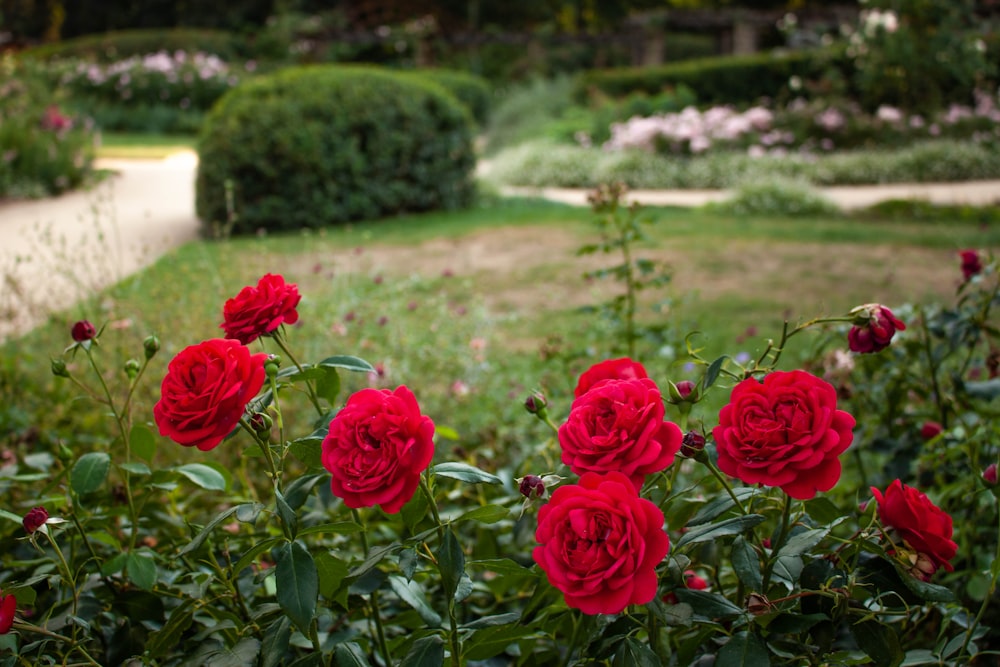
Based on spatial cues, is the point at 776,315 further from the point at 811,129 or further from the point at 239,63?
the point at 239,63

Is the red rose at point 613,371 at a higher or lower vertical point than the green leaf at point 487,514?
higher

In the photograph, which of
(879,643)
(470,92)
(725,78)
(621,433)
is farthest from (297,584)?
(470,92)

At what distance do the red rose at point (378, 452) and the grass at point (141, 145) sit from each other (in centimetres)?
1083

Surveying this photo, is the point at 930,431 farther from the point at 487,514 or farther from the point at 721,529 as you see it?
the point at 487,514

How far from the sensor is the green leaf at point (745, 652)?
38.7 inches

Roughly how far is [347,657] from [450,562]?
0.70 feet

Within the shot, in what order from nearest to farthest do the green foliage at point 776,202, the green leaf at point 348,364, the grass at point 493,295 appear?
1. the green leaf at point 348,364
2. the grass at point 493,295
3. the green foliage at point 776,202

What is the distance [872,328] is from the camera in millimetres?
1084

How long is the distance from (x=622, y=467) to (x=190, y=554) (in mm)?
675

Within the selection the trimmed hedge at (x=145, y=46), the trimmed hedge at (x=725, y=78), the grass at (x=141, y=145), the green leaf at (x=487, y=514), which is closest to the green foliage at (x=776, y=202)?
the trimmed hedge at (x=725, y=78)

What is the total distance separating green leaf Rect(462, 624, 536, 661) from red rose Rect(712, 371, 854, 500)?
34 centimetres

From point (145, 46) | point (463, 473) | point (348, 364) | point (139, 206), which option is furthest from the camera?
point (145, 46)

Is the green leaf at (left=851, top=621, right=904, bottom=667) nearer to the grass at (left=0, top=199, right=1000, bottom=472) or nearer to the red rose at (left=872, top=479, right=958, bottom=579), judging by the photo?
the red rose at (left=872, top=479, right=958, bottom=579)

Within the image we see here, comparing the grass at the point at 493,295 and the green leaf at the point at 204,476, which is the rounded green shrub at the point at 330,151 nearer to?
the grass at the point at 493,295
